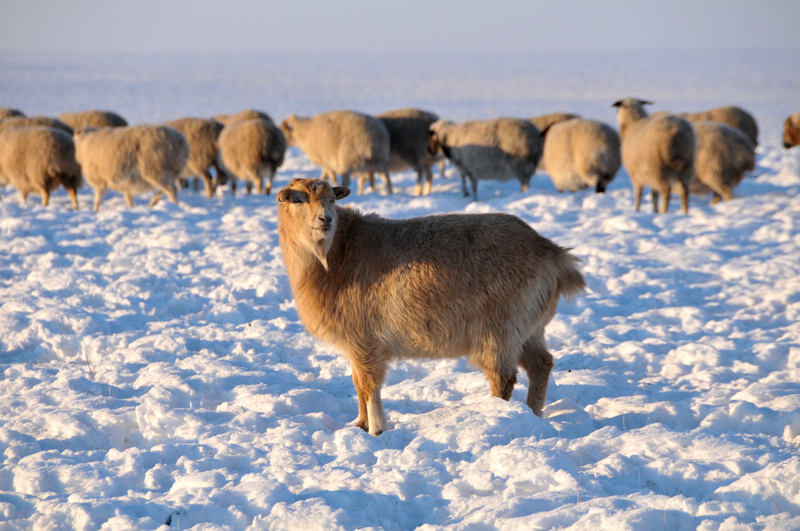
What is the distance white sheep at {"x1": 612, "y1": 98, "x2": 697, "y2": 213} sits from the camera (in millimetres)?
11250

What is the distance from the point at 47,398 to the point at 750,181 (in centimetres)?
1417

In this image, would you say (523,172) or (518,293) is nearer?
(518,293)

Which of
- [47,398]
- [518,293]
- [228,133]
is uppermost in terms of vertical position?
[228,133]

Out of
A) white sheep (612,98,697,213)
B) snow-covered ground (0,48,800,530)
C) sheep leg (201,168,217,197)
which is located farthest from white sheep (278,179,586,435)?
sheep leg (201,168,217,197)

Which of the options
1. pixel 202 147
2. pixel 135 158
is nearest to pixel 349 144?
pixel 202 147

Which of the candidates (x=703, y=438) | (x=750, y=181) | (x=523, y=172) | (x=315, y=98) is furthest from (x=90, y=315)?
(x=315, y=98)

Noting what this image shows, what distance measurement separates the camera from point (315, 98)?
205 feet

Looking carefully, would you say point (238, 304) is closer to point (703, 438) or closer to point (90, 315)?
point (90, 315)

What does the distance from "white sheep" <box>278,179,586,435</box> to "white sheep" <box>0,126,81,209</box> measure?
1020 centimetres

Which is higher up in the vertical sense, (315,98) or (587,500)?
(315,98)

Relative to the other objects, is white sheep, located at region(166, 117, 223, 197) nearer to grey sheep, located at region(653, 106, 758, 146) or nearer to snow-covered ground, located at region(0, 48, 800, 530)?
snow-covered ground, located at region(0, 48, 800, 530)

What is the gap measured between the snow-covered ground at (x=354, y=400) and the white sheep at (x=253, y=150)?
11.2 feet

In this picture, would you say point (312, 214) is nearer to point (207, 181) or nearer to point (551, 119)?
point (207, 181)

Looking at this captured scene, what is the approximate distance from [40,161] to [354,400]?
10708 mm
